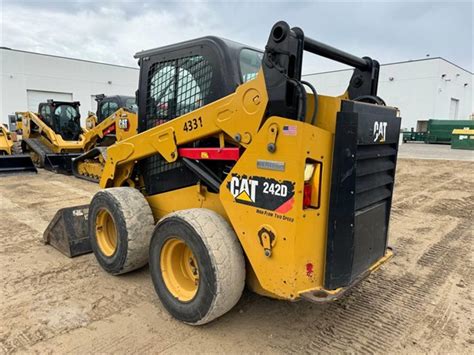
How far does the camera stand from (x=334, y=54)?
117 inches

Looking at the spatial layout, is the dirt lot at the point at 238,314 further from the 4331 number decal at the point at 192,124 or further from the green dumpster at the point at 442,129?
the green dumpster at the point at 442,129

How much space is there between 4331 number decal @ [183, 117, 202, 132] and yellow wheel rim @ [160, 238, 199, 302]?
0.96m

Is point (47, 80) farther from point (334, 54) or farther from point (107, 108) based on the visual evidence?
point (334, 54)

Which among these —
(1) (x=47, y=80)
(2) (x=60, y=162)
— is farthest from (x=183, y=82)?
(1) (x=47, y=80)

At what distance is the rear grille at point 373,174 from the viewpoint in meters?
2.70

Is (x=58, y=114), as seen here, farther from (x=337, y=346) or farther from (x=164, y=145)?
(x=337, y=346)

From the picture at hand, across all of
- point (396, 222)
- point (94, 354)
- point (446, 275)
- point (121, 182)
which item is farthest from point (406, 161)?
point (94, 354)

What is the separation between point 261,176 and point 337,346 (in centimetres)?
143

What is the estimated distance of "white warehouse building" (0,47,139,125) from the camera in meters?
29.0

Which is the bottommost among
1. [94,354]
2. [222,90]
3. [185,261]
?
[94,354]

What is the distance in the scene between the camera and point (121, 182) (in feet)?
14.2

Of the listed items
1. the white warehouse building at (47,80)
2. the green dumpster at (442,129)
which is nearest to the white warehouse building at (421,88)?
the green dumpster at (442,129)

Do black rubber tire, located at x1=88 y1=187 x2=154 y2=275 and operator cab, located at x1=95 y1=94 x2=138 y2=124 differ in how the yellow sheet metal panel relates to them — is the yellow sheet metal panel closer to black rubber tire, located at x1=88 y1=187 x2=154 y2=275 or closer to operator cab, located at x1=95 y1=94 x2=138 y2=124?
black rubber tire, located at x1=88 y1=187 x2=154 y2=275

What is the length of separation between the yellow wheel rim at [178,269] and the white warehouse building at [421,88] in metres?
38.0
